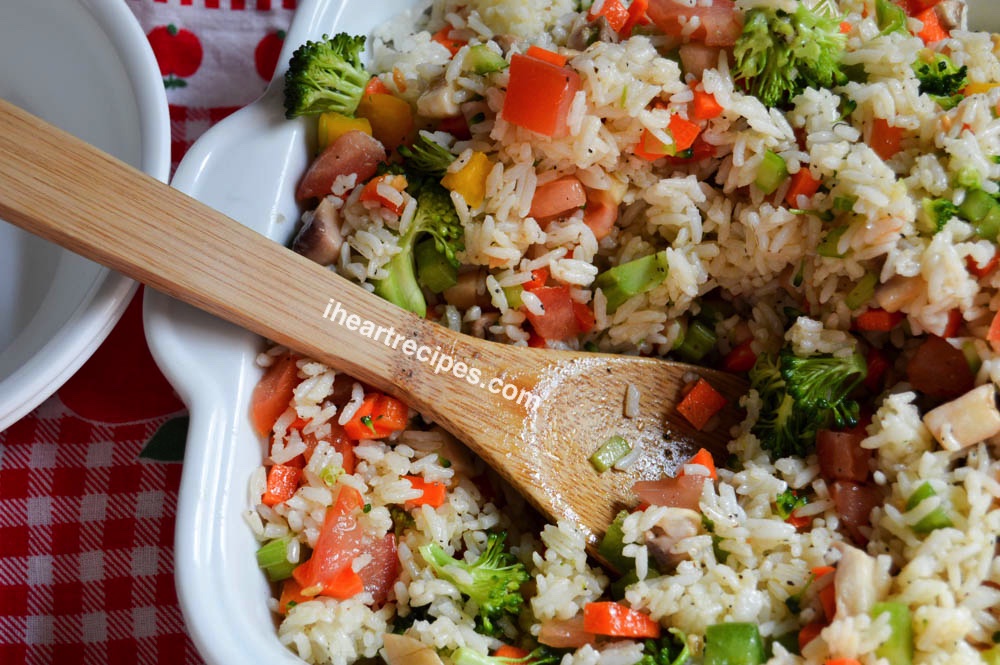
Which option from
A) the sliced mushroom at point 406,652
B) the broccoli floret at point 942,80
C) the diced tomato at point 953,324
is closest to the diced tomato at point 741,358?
the diced tomato at point 953,324

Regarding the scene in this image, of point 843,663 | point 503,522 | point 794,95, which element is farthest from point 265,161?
point 843,663

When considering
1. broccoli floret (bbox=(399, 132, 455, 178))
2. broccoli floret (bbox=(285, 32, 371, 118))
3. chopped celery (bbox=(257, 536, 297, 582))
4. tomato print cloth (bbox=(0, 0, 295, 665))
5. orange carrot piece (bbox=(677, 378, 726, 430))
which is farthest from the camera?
tomato print cloth (bbox=(0, 0, 295, 665))

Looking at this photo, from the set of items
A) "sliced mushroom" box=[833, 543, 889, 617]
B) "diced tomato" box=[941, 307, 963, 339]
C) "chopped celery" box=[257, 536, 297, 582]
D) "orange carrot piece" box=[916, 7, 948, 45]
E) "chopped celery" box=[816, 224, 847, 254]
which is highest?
"orange carrot piece" box=[916, 7, 948, 45]

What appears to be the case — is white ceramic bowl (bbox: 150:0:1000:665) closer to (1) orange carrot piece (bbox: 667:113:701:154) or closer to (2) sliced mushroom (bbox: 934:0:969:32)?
(1) orange carrot piece (bbox: 667:113:701:154)

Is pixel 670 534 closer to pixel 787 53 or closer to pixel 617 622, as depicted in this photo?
pixel 617 622

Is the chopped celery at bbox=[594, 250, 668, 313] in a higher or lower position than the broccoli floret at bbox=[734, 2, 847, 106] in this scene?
lower

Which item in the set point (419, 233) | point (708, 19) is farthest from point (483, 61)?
point (708, 19)

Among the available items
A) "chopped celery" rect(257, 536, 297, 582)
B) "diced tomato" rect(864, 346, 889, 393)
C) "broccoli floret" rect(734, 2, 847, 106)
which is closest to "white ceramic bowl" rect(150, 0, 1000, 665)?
"chopped celery" rect(257, 536, 297, 582)
